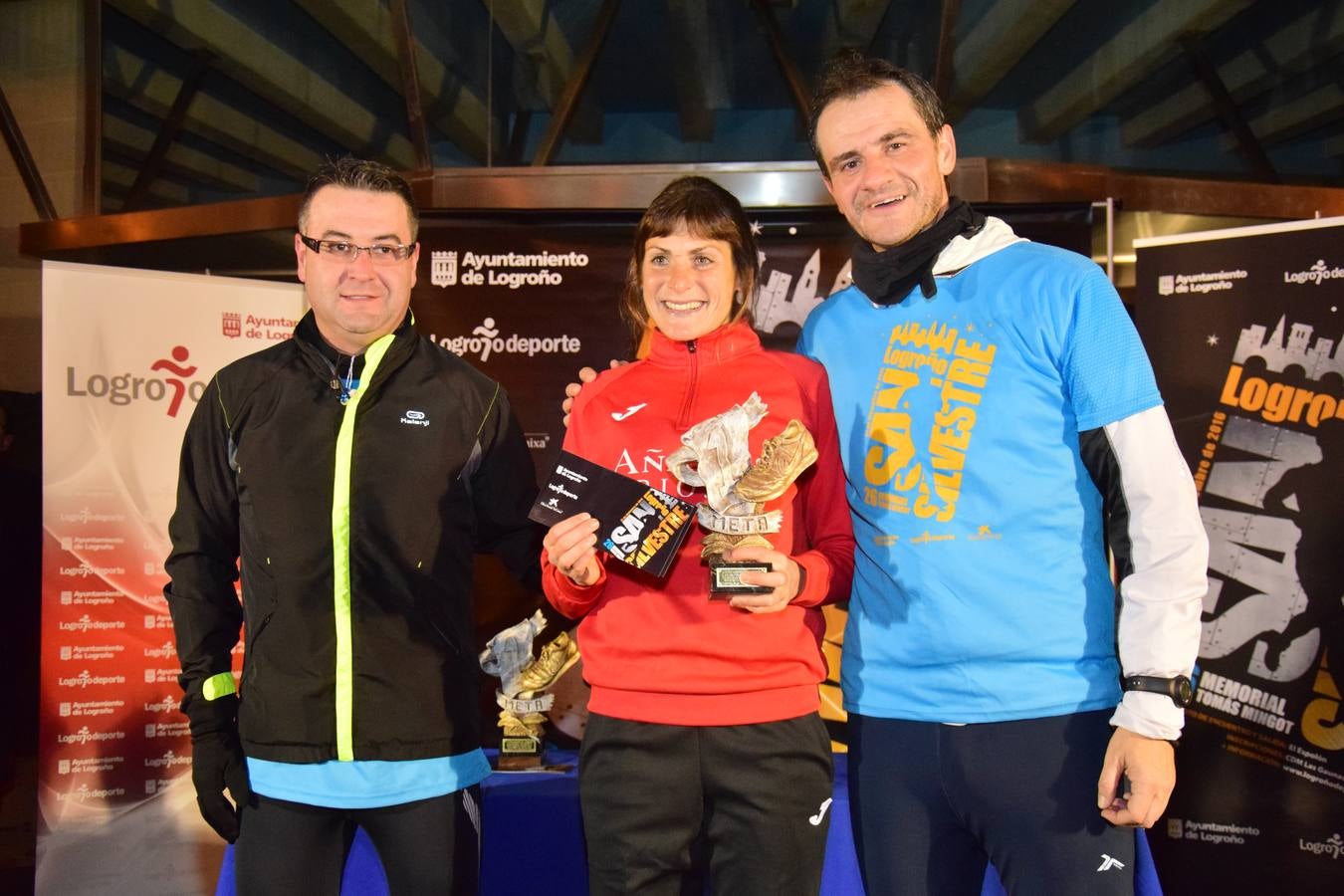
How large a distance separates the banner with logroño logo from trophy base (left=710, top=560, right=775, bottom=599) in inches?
110

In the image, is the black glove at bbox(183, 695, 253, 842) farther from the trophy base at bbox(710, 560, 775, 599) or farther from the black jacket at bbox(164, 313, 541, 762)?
the trophy base at bbox(710, 560, 775, 599)

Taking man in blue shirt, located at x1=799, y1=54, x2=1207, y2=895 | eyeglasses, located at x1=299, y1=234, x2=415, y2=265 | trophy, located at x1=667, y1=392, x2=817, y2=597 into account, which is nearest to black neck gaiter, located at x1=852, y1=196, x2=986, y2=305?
man in blue shirt, located at x1=799, y1=54, x2=1207, y2=895

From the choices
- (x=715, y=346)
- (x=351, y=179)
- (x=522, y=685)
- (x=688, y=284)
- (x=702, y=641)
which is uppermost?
(x=351, y=179)

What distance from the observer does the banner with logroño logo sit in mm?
3627

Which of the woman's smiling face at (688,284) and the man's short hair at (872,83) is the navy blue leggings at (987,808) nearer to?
the woman's smiling face at (688,284)

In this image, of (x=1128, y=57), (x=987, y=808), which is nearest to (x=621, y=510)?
(x=987, y=808)

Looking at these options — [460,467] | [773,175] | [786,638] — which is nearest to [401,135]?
[773,175]

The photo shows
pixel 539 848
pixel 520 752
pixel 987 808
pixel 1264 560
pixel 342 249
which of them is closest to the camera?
pixel 987 808

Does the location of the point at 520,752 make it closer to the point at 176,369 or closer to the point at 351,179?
the point at 351,179

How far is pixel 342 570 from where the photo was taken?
2.02 meters

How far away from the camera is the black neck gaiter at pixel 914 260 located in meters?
1.92

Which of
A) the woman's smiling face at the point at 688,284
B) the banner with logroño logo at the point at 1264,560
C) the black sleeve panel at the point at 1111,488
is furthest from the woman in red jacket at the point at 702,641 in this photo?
the banner with logroño logo at the point at 1264,560

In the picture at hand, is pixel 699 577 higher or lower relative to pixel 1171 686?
higher

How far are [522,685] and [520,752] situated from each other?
22cm
